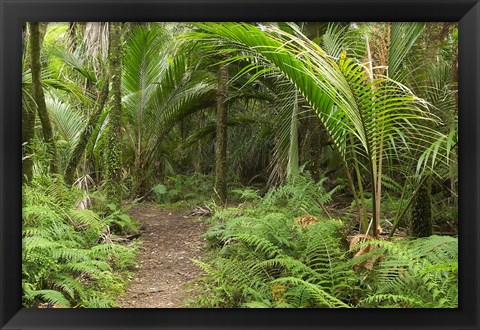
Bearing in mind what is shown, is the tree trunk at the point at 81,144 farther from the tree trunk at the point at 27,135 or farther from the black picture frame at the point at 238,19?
the black picture frame at the point at 238,19

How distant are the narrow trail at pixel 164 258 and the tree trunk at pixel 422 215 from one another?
1575 millimetres

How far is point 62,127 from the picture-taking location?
4543 millimetres

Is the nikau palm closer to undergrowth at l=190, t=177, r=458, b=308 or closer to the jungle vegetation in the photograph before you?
the jungle vegetation

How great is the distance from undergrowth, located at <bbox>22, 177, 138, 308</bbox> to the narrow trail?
0.40 feet

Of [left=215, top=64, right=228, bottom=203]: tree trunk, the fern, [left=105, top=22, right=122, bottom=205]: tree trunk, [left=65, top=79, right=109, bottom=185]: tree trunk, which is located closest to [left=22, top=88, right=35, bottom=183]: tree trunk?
[left=65, top=79, right=109, bottom=185]: tree trunk

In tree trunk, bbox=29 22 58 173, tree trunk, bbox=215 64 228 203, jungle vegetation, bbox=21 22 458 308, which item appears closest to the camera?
jungle vegetation, bbox=21 22 458 308

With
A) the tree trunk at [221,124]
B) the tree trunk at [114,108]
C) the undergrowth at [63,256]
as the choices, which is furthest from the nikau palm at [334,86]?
the tree trunk at [221,124]

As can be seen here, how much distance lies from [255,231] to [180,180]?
3325mm

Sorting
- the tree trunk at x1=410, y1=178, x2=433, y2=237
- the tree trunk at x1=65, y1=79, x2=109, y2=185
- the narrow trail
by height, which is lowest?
the narrow trail

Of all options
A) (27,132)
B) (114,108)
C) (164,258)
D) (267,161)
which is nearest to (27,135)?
(27,132)

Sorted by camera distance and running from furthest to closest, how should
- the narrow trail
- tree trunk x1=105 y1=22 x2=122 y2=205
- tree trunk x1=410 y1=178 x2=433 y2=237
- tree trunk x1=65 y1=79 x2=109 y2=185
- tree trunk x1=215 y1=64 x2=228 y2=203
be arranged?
tree trunk x1=215 y1=64 x2=228 y2=203, tree trunk x1=105 y1=22 x2=122 y2=205, tree trunk x1=65 y1=79 x2=109 y2=185, tree trunk x1=410 y1=178 x2=433 y2=237, the narrow trail

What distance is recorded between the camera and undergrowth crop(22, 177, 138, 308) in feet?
7.75
